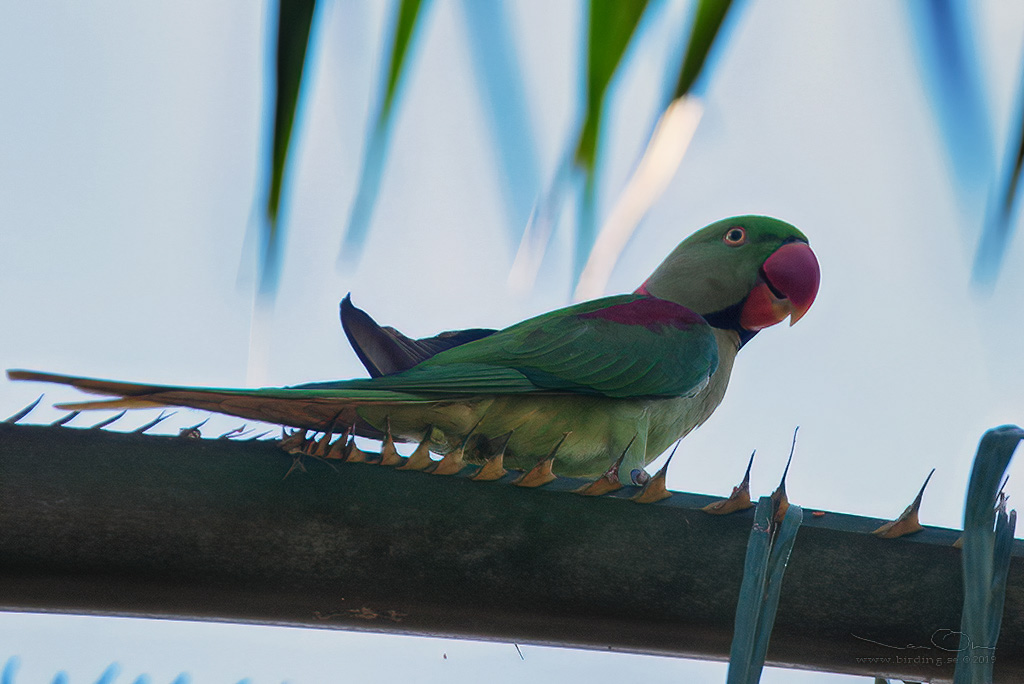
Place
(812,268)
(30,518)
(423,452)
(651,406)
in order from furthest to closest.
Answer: (812,268)
(651,406)
(423,452)
(30,518)

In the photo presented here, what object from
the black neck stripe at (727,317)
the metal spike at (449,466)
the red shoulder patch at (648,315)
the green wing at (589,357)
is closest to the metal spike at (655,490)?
the metal spike at (449,466)

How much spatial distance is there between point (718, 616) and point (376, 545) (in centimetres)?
37

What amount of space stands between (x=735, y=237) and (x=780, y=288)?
0.70 feet

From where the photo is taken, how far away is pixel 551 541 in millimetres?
984

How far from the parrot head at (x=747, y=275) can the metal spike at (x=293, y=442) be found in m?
1.88

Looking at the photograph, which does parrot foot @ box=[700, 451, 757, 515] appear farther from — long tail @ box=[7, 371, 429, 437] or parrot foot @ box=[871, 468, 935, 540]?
long tail @ box=[7, 371, 429, 437]

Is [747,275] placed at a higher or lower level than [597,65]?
higher

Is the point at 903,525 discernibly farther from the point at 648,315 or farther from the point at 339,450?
the point at 648,315

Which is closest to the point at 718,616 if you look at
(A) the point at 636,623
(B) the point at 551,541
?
(A) the point at 636,623

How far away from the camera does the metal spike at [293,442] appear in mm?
1025

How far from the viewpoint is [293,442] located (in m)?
1.04

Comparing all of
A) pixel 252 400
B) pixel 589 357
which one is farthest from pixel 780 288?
pixel 252 400

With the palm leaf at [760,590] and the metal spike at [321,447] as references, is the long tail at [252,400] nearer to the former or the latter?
the metal spike at [321,447]

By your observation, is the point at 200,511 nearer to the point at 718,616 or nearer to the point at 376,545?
the point at 376,545
